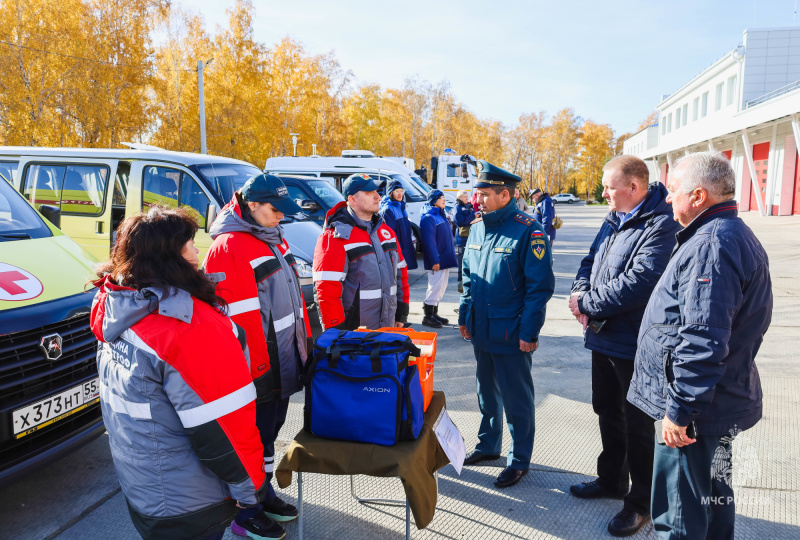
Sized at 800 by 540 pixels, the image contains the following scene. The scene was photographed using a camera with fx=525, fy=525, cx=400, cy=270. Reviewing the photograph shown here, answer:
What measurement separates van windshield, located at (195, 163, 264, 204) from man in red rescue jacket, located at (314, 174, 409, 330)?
10.7ft

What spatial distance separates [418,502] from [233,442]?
0.81m

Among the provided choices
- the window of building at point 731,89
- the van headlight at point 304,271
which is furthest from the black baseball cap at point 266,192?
the window of building at point 731,89

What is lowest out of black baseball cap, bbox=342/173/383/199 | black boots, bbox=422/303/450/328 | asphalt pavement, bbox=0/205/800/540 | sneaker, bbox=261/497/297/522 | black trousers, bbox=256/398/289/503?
asphalt pavement, bbox=0/205/800/540

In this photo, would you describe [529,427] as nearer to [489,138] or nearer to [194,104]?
[194,104]

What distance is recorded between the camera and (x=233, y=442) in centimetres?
183

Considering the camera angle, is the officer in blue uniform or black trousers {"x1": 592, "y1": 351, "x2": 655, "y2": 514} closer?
black trousers {"x1": 592, "y1": 351, "x2": 655, "y2": 514}

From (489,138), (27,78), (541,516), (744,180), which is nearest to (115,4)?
(27,78)

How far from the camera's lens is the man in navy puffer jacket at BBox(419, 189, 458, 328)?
7016 millimetres

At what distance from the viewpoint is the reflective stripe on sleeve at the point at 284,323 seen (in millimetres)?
2706

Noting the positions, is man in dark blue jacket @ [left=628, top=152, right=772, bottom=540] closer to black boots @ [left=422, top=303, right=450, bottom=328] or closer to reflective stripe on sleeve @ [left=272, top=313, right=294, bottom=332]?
reflective stripe on sleeve @ [left=272, top=313, right=294, bottom=332]

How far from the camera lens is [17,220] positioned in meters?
3.81

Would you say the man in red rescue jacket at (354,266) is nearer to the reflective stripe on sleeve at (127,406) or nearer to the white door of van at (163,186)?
the reflective stripe on sleeve at (127,406)

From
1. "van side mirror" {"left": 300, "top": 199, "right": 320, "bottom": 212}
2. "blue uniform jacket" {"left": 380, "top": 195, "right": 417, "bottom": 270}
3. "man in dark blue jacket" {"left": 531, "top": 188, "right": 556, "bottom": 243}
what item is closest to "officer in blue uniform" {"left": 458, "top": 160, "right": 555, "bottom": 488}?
"blue uniform jacket" {"left": 380, "top": 195, "right": 417, "bottom": 270}

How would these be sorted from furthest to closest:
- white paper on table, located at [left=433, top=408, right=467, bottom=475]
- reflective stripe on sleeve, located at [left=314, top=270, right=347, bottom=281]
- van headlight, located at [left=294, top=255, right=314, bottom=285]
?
van headlight, located at [left=294, top=255, right=314, bottom=285] < reflective stripe on sleeve, located at [left=314, top=270, right=347, bottom=281] < white paper on table, located at [left=433, top=408, right=467, bottom=475]
